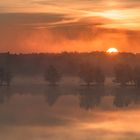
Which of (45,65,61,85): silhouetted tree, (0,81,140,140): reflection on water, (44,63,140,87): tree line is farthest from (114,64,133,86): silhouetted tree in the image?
(0,81,140,140): reflection on water

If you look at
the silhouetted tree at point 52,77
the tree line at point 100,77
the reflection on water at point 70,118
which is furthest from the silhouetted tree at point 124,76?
the reflection on water at point 70,118

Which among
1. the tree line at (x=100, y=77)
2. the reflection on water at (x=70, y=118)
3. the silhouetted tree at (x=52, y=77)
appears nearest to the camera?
the reflection on water at (x=70, y=118)

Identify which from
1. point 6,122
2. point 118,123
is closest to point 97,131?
point 118,123

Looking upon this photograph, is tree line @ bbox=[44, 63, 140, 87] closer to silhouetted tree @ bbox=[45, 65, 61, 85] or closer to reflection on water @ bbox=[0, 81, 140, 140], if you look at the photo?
silhouetted tree @ bbox=[45, 65, 61, 85]

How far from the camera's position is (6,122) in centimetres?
1541

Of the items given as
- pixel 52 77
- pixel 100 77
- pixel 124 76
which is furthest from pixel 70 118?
pixel 52 77

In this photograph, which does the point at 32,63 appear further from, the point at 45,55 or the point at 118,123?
the point at 118,123

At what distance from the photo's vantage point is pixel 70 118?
1639 centimetres

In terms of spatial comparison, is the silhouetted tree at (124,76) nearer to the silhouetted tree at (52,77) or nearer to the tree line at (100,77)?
the tree line at (100,77)

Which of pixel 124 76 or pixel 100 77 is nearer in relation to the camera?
pixel 124 76

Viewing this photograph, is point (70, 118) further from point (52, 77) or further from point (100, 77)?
point (52, 77)

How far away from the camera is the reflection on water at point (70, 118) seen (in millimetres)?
12691

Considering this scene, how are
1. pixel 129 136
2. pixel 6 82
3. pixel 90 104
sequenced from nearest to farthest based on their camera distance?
1. pixel 129 136
2. pixel 90 104
3. pixel 6 82

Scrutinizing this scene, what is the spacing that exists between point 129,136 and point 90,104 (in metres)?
8.34
